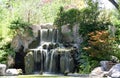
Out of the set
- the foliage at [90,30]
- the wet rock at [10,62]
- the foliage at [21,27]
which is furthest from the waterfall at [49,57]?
the wet rock at [10,62]

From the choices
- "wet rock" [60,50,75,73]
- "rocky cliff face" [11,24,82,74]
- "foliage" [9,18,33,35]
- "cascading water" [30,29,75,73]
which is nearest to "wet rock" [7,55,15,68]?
"rocky cliff face" [11,24,82,74]

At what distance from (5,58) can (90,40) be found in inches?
206

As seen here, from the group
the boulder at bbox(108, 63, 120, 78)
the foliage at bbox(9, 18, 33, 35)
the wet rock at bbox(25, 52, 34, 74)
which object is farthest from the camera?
the foliage at bbox(9, 18, 33, 35)

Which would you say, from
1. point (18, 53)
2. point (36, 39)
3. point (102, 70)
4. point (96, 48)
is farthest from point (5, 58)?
point (102, 70)

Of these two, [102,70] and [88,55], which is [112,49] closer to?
[88,55]

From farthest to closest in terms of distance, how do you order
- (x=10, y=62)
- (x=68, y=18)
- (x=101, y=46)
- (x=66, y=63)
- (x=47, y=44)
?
(x=68, y=18), (x=47, y=44), (x=10, y=62), (x=66, y=63), (x=101, y=46)

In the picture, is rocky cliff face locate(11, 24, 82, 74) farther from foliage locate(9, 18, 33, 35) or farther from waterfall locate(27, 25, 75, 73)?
foliage locate(9, 18, 33, 35)

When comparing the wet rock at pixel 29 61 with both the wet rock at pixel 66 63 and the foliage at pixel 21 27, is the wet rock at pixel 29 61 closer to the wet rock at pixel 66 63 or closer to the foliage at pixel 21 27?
the wet rock at pixel 66 63

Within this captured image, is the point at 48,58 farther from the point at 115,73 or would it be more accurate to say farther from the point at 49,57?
the point at 115,73

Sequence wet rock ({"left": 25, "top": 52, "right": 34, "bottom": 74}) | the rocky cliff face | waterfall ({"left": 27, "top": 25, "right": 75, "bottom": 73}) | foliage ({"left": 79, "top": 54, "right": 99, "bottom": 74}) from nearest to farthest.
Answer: foliage ({"left": 79, "top": 54, "right": 99, "bottom": 74}) → the rocky cliff face → waterfall ({"left": 27, "top": 25, "right": 75, "bottom": 73}) → wet rock ({"left": 25, "top": 52, "right": 34, "bottom": 74})

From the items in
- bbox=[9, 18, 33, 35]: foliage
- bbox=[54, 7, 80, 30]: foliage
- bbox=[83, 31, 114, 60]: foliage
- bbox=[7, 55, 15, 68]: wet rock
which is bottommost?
bbox=[7, 55, 15, 68]: wet rock

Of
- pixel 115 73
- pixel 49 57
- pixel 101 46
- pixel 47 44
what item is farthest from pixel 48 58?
pixel 115 73

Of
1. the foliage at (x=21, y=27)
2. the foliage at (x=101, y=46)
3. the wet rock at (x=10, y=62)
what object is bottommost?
the wet rock at (x=10, y=62)

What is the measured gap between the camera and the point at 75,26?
867 inches
